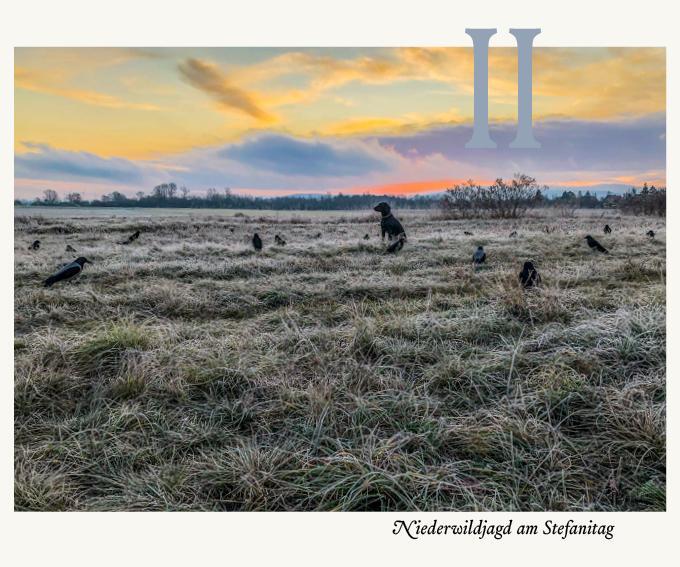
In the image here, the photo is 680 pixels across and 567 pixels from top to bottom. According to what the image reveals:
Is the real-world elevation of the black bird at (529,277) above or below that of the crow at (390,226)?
below

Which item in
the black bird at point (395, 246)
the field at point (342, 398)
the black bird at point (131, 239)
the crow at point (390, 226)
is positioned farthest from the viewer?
the black bird at point (131, 239)

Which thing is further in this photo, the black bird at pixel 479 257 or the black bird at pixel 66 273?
the black bird at pixel 479 257

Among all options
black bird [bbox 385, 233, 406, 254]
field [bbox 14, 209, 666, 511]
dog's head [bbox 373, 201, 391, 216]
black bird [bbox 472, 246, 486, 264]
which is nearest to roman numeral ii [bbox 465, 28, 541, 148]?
field [bbox 14, 209, 666, 511]

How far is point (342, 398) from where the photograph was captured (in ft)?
10.3

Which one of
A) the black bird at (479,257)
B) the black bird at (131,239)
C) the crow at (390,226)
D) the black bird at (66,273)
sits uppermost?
the crow at (390,226)

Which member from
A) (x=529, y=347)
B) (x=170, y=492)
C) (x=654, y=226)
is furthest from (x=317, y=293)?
(x=654, y=226)

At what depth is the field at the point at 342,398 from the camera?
240 centimetres

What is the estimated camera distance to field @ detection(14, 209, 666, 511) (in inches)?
94.3

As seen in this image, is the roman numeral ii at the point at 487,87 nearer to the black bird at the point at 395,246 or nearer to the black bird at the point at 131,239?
the black bird at the point at 395,246

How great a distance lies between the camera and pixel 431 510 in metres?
2.34

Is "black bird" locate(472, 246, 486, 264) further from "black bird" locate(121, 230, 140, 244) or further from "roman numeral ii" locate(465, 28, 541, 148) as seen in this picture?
"black bird" locate(121, 230, 140, 244)

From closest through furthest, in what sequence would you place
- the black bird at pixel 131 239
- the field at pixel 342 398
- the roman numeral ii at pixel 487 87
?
1. the field at pixel 342 398
2. the roman numeral ii at pixel 487 87
3. the black bird at pixel 131 239

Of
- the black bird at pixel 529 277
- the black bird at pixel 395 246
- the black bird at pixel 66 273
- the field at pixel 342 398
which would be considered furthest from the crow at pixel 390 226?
the black bird at pixel 66 273
